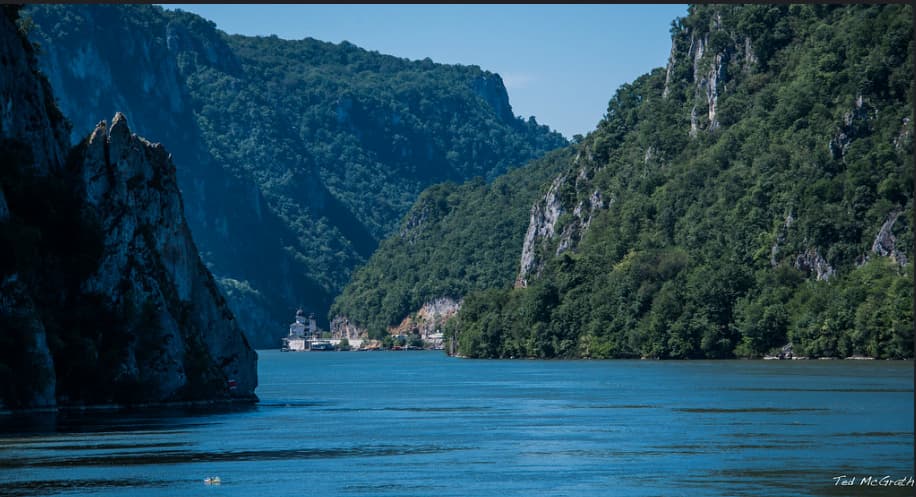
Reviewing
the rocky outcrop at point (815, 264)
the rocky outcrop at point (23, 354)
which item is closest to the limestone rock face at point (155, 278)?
the rocky outcrop at point (23, 354)

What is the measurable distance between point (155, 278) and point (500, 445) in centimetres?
3117

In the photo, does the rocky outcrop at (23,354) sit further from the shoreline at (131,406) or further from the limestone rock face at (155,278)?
the limestone rock face at (155,278)

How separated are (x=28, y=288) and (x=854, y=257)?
11512 centimetres

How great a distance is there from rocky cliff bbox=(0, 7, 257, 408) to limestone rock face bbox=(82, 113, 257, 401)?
0.08 meters

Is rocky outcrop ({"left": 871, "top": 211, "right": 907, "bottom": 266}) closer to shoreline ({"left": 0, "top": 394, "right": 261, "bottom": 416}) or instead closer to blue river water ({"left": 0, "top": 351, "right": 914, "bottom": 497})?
blue river water ({"left": 0, "top": 351, "right": 914, "bottom": 497})

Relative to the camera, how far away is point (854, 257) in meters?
182

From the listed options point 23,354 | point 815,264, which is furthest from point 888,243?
point 23,354

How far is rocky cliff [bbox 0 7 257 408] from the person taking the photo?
89.9m

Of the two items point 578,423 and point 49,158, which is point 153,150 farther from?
point 578,423

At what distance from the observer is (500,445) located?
241 feet

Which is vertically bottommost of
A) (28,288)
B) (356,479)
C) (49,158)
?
(356,479)

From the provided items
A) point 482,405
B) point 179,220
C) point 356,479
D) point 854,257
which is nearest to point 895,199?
point 854,257

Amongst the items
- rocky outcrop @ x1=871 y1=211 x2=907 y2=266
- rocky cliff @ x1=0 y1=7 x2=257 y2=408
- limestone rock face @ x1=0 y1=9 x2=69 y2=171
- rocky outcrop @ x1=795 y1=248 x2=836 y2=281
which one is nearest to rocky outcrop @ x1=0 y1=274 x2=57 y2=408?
rocky cliff @ x1=0 y1=7 x2=257 y2=408

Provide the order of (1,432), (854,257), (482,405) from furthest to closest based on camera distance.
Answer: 1. (854,257)
2. (482,405)
3. (1,432)
